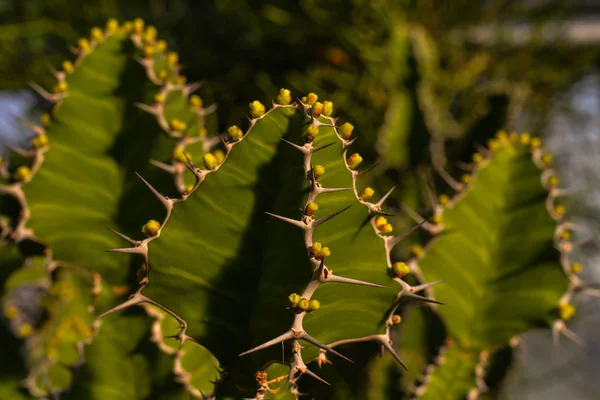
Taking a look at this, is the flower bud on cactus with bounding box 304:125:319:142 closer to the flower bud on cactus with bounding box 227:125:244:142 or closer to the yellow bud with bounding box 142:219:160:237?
the flower bud on cactus with bounding box 227:125:244:142

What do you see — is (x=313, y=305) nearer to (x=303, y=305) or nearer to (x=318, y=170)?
(x=303, y=305)

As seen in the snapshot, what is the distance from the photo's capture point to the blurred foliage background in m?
2.01

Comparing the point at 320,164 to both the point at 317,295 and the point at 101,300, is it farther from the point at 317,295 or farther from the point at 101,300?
the point at 101,300

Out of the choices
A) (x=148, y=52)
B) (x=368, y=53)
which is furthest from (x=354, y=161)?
(x=368, y=53)

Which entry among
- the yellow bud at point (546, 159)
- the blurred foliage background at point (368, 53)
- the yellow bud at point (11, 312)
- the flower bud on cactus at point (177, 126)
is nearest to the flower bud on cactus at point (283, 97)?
the flower bud on cactus at point (177, 126)

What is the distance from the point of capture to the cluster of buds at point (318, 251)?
22.3 inches

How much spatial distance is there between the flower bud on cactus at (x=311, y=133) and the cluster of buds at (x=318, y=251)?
0.11 metres

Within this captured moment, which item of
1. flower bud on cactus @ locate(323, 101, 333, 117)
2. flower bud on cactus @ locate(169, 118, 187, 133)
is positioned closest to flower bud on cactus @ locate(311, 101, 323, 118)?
flower bud on cactus @ locate(323, 101, 333, 117)

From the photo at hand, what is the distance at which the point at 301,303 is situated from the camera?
56 centimetres

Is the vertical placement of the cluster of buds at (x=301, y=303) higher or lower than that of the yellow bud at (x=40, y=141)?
higher

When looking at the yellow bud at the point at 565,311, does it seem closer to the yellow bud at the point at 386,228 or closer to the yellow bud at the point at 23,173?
the yellow bud at the point at 386,228

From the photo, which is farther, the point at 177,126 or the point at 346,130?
the point at 177,126

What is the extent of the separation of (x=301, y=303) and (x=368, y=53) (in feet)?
5.07

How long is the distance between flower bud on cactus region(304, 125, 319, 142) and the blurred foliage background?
45.8 inches
